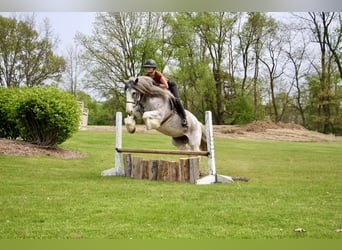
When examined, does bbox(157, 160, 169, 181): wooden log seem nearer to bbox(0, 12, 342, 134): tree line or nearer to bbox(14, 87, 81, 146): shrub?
bbox(0, 12, 342, 134): tree line

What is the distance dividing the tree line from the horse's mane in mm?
1489

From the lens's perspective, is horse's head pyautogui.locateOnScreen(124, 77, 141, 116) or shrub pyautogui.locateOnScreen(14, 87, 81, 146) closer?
horse's head pyautogui.locateOnScreen(124, 77, 141, 116)

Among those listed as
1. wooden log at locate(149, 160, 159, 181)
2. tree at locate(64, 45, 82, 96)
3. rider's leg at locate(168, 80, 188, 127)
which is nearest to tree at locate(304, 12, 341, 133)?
rider's leg at locate(168, 80, 188, 127)

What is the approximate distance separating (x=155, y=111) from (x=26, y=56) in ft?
7.57

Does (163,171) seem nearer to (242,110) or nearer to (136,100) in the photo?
(136,100)

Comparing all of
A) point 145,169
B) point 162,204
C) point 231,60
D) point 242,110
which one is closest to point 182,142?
point 145,169

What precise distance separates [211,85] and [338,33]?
1.74 metres

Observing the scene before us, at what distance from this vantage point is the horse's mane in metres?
3.38

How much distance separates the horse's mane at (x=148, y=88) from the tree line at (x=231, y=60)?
1.49m

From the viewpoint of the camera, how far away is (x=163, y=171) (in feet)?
12.3

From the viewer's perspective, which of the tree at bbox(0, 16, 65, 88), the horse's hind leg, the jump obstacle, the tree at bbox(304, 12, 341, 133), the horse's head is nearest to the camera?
the horse's head

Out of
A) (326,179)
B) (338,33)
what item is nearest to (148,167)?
(326,179)

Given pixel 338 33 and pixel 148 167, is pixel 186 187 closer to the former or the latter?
pixel 148 167

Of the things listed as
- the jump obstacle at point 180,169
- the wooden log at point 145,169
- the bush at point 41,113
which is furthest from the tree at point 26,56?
the wooden log at point 145,169
